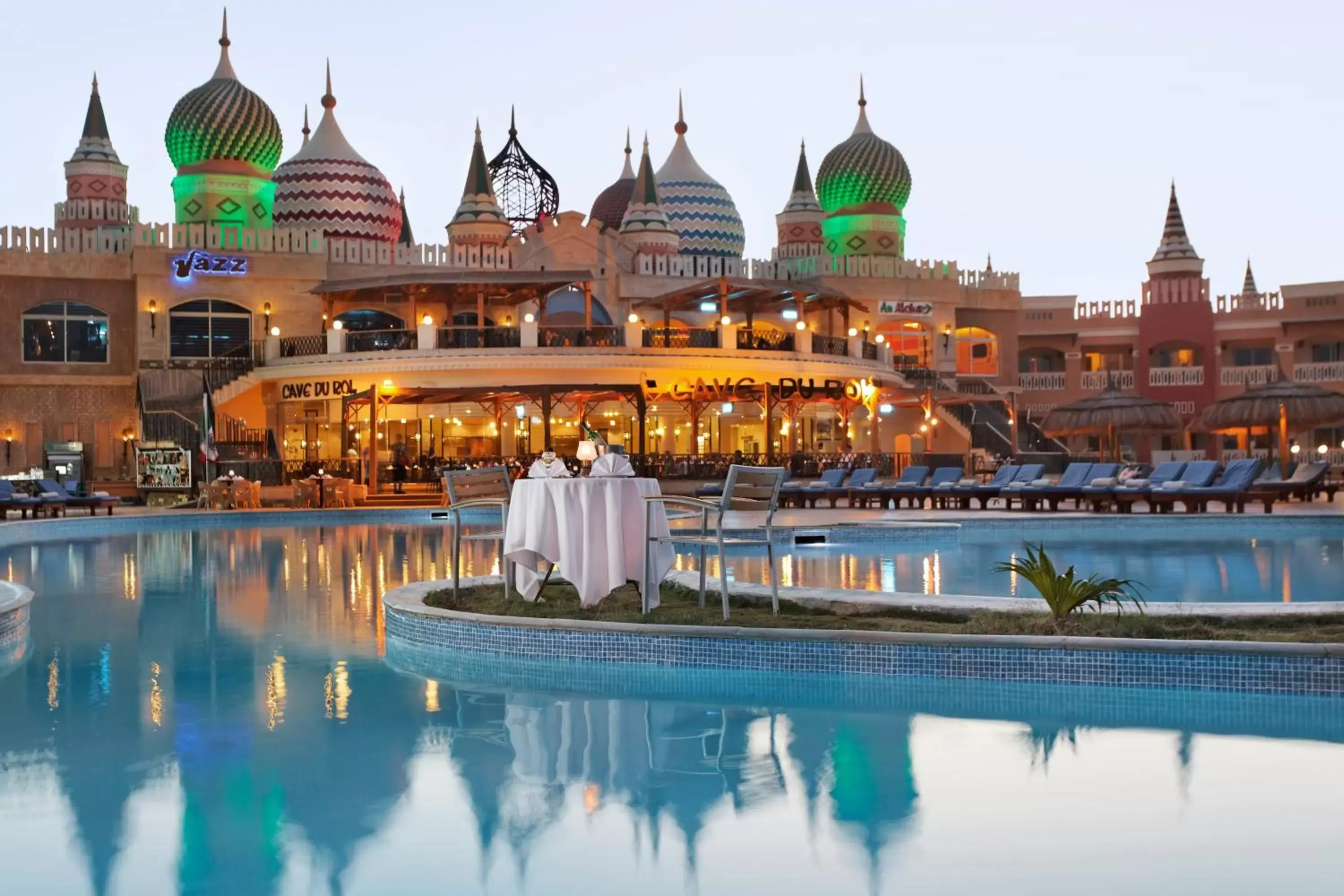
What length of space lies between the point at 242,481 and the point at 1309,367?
29251 millimetres

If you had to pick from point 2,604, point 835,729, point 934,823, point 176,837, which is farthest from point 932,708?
point 2,604

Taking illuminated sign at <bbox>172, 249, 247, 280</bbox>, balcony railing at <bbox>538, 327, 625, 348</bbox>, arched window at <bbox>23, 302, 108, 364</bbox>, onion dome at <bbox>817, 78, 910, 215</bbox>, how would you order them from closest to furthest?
balcony railing at <bbox>538, 327, 625, 348</bbox>
illuminated sign at <bbox>172, 249, 247, 280</bbox>
arched window at <bbox>23, 302, 108, 364</bbox>
onion dome at <bbox>817, 78, 910, 215</bbox>

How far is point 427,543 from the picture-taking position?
16.2 meters

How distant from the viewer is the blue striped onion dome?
40781 mm

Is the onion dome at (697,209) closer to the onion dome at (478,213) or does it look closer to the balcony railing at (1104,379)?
the onion dome at (478,213)

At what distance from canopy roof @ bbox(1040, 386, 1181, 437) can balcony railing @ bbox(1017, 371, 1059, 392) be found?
40.8ft

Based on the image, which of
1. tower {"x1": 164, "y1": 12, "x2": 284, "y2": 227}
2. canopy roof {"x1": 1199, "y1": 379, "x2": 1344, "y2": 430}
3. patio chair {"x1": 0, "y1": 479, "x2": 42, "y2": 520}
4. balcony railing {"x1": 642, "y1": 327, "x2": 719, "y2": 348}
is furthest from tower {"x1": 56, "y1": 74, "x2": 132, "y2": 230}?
canopy roof {"x1": 1199, "y1": 379, "x2": 1344, "y2": 430}

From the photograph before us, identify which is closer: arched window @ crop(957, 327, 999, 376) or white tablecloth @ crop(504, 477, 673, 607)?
white tablecloth @ crop(504, 477, 673, 607)

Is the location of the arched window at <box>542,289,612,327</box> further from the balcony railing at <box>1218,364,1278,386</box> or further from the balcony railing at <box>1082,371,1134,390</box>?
the balcony railing at <box>1218,364,1278,386</box>

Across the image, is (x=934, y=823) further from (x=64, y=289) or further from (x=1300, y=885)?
(x=64, y=289)

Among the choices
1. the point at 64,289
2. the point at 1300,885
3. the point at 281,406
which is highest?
the point at 64,289

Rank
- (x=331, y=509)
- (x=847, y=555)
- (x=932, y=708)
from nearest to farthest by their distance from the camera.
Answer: (x=932, y=708)
(x=847, y=555)
(x=331, y=509)

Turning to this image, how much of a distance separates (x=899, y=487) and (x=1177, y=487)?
182 inches

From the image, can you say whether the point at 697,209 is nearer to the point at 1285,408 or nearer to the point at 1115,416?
the point at 1115,416
